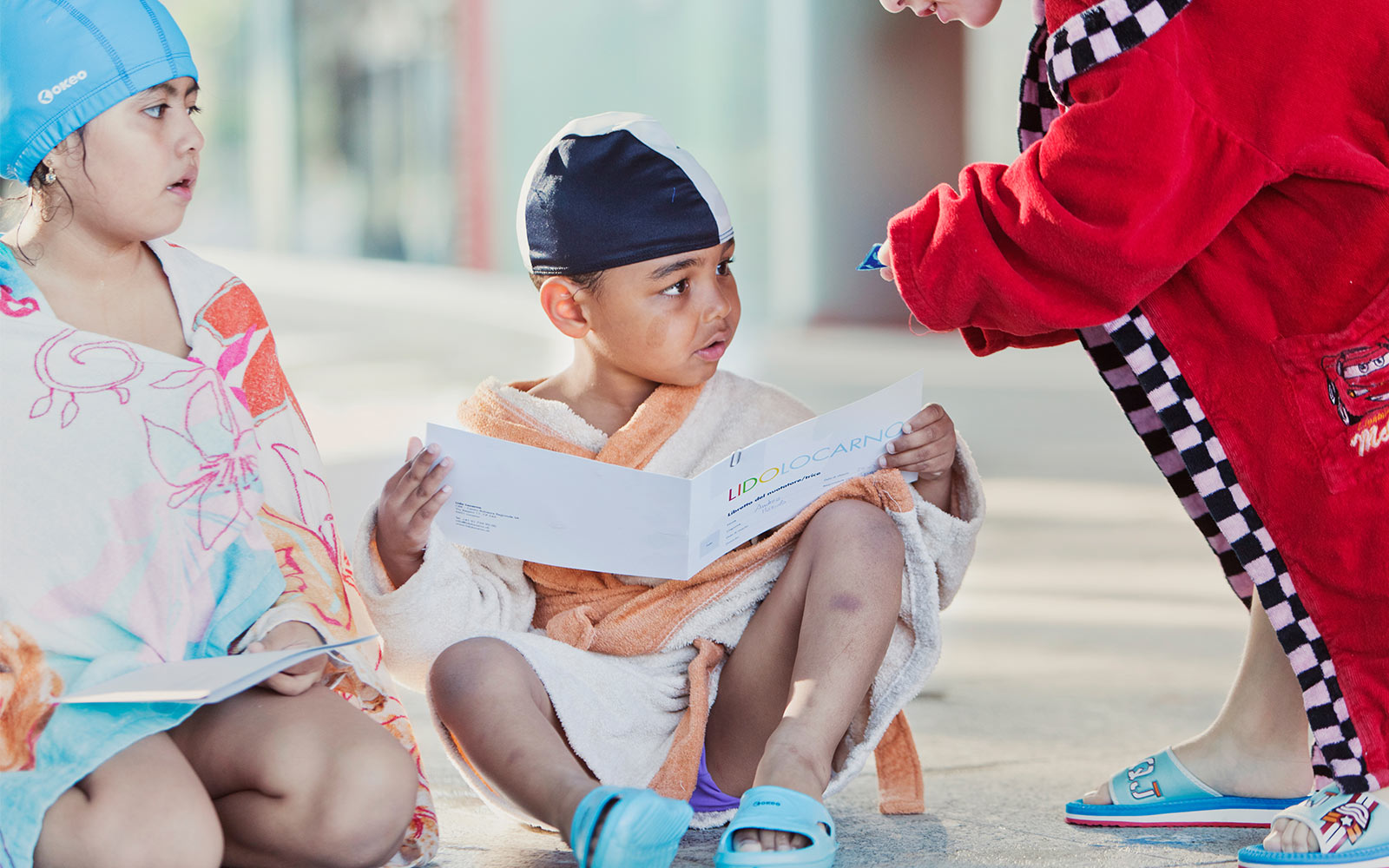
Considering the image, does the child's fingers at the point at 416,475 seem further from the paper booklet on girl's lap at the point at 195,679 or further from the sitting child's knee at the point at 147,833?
the sitting child's knee at the point at 147,833

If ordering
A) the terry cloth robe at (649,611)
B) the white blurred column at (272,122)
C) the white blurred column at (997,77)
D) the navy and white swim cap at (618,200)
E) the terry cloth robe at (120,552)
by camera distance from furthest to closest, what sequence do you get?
1. the white blurred column at (272,122)
2. the white blurred column at (997,77)
3. the navy and white swim cap at (618,200)
4. the terry cloth robe at (649,611)
5. the terry cloth robe at (120,552)

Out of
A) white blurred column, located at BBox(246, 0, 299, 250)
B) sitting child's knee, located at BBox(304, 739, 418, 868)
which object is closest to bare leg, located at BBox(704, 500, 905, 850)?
sitting child's knee, located at BBox(304, 739, 418, 868)

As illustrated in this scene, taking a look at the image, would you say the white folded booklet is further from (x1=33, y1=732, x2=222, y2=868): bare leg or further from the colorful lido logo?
(x1=33, y1=732, x2=222, y2=868): bare leg

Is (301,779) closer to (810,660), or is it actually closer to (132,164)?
(810,660)

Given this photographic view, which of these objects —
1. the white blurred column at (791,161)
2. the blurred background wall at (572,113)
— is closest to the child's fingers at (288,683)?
the blurred background wall at (572,113)

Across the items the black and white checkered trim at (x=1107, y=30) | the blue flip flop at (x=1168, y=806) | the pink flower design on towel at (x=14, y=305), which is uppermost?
the black and white checkered trim at (x=1107, y=30)

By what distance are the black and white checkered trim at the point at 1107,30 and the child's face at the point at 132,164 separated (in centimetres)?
98

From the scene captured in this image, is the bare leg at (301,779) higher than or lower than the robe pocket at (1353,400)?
lower

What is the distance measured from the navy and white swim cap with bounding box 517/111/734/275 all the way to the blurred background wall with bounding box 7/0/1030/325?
705 centimetres

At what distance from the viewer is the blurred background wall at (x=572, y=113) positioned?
948 centimetres

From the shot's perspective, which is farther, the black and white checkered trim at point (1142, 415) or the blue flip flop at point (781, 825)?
the black and white checkered trim at point (1142, 415)

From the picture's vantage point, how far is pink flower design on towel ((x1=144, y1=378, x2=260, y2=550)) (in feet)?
5.31

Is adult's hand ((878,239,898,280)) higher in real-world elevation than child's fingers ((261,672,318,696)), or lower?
higher

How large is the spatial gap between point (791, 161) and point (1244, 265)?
8144mm
